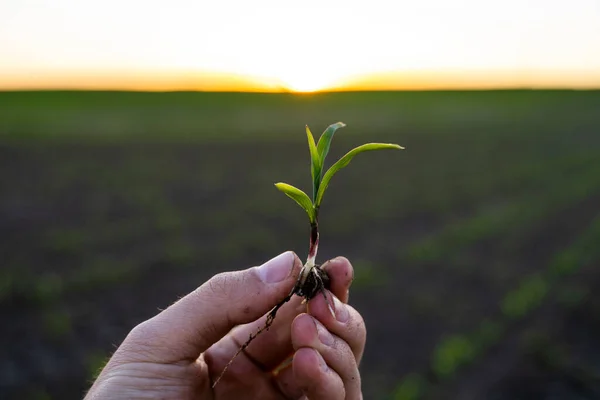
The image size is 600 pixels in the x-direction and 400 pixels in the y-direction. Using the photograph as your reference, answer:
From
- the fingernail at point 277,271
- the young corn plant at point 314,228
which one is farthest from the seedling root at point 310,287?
the fingernail at point 277,271

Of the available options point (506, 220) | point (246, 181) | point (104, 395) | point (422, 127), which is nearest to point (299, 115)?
point (422, 127)

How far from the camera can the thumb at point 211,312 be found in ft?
7.53

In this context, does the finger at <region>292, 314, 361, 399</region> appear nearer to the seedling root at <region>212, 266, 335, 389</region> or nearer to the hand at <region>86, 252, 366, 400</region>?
the hand at <region>86, 252, 366, 400</region>

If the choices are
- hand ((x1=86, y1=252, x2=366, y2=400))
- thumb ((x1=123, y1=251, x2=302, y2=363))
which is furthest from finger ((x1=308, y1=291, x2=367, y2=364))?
thumb ((x1=123, y1=251, x2=302, y2=363))

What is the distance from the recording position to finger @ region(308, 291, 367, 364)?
2400 millimetres

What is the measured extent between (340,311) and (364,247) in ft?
20.3

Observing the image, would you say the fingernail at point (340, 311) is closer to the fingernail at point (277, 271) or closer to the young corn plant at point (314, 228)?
the young corn plant at point (314, 228)

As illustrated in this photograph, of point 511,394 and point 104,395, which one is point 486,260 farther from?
point 104,395

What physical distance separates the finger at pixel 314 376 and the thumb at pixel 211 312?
0.26 m

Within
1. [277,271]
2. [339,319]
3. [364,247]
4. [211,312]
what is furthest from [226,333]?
[364,247]

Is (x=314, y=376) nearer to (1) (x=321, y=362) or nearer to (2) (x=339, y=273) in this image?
(1) (x=321, y=362)

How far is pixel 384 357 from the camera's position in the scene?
18.2ft

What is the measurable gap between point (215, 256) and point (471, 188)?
623 centimetres

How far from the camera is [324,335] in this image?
235 cm
